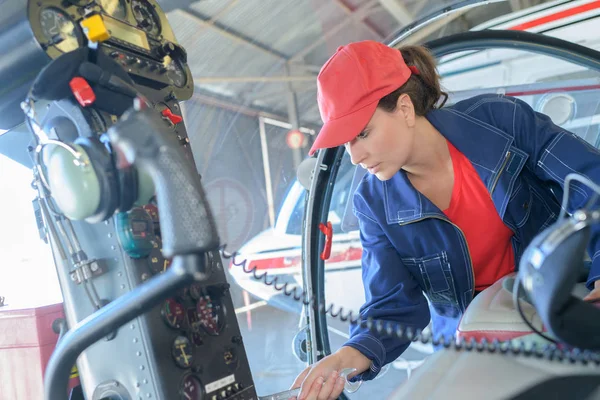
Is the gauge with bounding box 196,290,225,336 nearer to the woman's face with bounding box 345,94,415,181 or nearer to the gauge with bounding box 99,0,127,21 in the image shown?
the woman's face with bounding box 345,94,415,181

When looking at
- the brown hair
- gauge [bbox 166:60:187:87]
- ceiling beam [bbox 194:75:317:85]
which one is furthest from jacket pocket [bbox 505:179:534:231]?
ceiling beam [bbox 194:75:317:85]

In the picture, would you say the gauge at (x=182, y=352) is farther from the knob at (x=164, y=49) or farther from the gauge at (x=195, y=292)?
the knob at (x=164, y=49)

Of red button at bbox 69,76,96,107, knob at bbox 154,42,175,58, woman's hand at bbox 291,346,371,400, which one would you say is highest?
knob at bbox 154,42,175,58

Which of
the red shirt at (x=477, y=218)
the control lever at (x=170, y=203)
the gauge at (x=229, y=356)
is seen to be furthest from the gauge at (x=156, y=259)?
the red shirt at (x=477, y=218)

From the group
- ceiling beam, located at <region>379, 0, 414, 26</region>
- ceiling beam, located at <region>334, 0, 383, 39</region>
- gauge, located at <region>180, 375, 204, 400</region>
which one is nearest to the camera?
gauge, located at <region>180, 375, 204, 400</region>

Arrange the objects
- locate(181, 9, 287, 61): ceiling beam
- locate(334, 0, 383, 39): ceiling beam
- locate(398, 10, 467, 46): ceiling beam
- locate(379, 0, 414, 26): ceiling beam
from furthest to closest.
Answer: locate(334, 0, 383, 39): ceiling beam → locate(379, 0, 414, 26): ceiling beam → locate(181, 9, 287, 61): ceiling beam → locate(398, 10, 467, 46): ceiling beam

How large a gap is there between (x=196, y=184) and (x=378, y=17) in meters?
5.37

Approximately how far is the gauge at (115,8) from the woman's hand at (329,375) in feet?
3.30

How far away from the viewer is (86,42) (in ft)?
3.52

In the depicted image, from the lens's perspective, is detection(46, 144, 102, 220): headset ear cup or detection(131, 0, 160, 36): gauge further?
detection(131, 0, 160, 36): gauge

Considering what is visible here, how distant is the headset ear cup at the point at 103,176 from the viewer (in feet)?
2.21

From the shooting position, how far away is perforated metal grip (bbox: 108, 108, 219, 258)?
58cm

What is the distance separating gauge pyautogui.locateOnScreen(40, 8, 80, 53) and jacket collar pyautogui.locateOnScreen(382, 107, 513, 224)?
0.89m

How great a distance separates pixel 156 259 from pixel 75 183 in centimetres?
49
